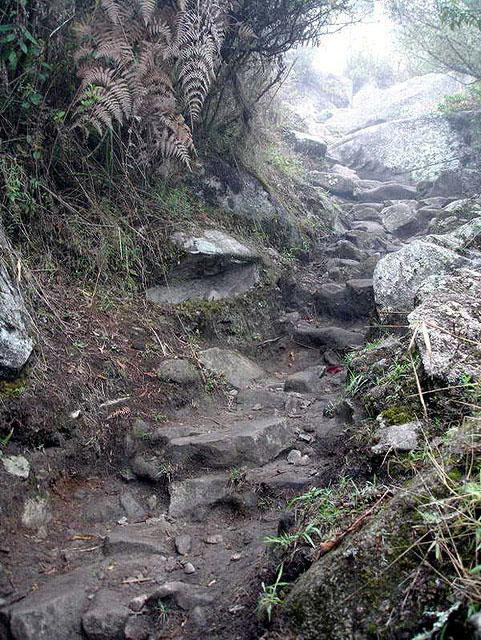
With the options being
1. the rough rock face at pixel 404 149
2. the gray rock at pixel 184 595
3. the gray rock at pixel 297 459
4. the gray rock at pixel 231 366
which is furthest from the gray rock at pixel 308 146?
the gray rock at pixel 184 595

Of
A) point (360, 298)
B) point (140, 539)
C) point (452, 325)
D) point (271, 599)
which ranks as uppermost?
point (452, 325)

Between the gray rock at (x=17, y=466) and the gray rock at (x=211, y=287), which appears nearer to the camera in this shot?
the gray rock at (x=17, y=466)

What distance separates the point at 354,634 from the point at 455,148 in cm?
1236

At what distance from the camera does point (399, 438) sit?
8.51 ft

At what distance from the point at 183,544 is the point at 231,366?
79.5 inches

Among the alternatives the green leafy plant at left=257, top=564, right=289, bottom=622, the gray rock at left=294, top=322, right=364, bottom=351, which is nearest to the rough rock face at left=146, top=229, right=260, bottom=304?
the gray rock at left=294, top=322, right=364, bottom=351

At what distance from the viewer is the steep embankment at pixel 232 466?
206 cm

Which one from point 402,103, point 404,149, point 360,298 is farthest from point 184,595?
point 402,103

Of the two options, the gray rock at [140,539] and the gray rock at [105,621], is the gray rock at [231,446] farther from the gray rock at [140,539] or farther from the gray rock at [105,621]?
the gray rock at [105,621]

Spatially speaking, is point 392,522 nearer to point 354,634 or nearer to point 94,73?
point 354,634

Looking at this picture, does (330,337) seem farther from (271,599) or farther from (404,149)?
(404,149)

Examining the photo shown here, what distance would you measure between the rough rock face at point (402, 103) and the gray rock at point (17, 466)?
13.6 m

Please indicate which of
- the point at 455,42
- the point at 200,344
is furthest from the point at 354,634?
the point at 455,42

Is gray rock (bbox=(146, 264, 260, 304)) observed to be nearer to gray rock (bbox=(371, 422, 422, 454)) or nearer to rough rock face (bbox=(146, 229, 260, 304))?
rough rock face (bbox=(146, 229, 260, 304))
